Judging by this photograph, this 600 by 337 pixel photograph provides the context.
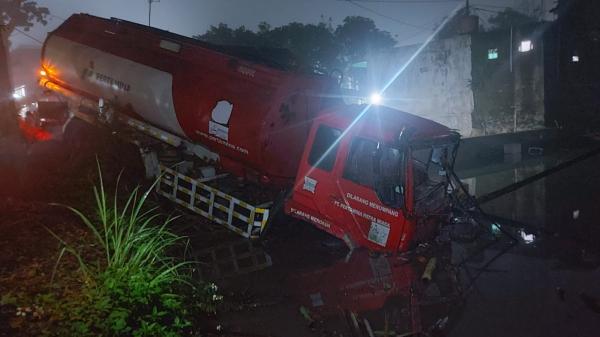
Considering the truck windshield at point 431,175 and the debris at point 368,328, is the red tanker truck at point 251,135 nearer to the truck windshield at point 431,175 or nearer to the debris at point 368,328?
the truck windshield at point 431,175

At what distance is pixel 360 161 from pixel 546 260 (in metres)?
3.52

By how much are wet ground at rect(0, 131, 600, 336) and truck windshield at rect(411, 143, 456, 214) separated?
772 millimetres

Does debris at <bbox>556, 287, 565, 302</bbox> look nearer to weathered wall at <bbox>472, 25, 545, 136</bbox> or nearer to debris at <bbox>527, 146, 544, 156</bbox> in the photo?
debris at <bbox>527, 146, 544, 156</bbox>

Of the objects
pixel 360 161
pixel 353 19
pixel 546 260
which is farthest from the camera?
pixel 353 19

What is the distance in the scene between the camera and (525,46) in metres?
22.2

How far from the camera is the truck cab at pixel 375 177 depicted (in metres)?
5.68

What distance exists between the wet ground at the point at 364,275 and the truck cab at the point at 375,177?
0.46 m

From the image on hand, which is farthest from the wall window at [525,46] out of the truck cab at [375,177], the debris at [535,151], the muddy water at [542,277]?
the truck cab at [375,177]

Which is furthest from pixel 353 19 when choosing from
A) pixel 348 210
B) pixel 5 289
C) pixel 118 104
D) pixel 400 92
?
pixel 5 289

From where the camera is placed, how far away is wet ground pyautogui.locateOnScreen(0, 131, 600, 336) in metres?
5.05

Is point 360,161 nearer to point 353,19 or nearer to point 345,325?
point 345,325

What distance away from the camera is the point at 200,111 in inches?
307

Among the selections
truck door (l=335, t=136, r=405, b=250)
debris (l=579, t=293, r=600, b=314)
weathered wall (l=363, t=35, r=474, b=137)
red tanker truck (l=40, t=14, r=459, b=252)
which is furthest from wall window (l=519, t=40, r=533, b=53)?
truck door (l=335, t=136, r=405, b=250)

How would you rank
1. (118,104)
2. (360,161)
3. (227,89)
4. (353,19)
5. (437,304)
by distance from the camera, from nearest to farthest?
(437,304) < (360,161) < (227,89) < (118,104) < (353,19)
